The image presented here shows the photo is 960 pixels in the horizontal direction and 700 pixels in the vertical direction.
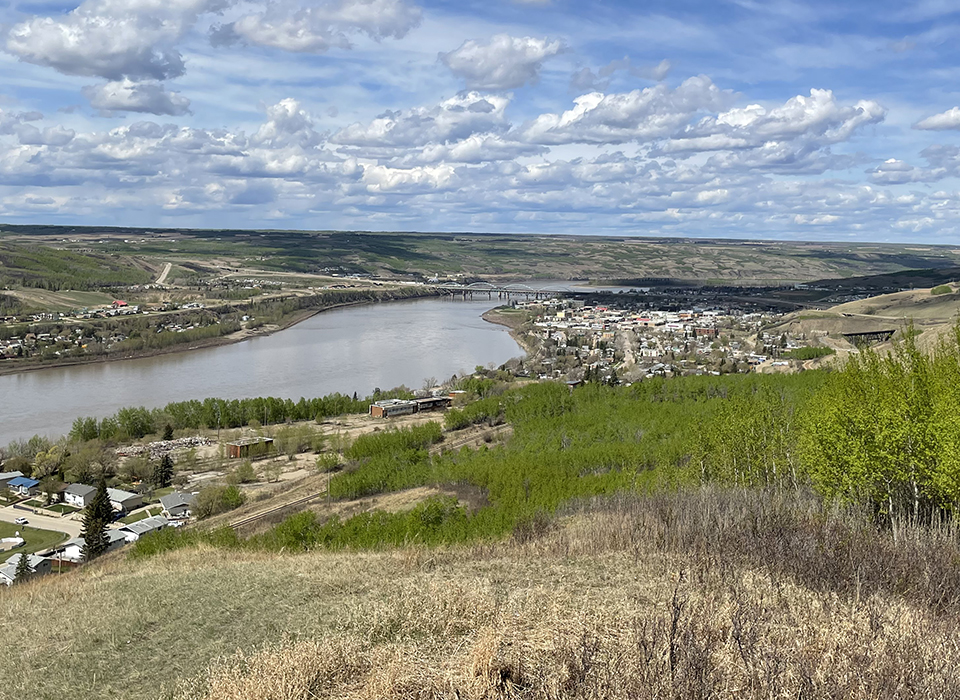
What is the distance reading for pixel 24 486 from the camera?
25.8m

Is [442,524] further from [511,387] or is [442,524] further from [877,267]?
[877,267]

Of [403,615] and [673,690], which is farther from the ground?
[673,690]

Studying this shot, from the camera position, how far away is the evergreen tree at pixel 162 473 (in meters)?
27.0

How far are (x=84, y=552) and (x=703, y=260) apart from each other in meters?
178

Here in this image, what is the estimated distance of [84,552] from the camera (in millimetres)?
18469

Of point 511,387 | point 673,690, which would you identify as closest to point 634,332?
point 511,387

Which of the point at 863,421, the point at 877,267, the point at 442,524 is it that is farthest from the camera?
the point at 877,267

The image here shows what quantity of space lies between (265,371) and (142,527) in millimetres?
28343

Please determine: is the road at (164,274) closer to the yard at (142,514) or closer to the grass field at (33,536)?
the yard at (142,514)

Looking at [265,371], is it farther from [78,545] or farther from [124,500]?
[78,545]

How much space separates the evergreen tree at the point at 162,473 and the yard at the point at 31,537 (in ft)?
16.4

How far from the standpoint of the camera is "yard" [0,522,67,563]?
20297mm

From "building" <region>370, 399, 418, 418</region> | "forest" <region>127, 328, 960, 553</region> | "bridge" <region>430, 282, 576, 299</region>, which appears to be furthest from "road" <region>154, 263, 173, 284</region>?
"forest" <region>127, 328, 960, 553</region>

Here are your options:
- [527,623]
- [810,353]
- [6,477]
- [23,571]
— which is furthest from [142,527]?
[810,353]
